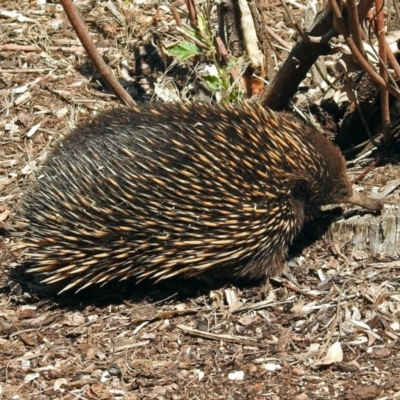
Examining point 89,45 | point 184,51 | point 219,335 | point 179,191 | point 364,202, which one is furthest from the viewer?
point 184,51

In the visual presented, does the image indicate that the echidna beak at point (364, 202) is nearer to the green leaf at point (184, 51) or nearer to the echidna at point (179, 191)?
the echidna at point (179, 191)

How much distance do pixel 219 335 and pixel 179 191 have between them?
37.4 inches

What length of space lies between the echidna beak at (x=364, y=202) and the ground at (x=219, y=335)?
26 cm

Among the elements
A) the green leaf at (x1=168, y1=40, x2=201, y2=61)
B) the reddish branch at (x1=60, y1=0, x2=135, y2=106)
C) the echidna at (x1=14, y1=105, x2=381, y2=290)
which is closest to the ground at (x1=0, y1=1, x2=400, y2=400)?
the echidna at (x1=14, y1=105, x2=381, y2=290)

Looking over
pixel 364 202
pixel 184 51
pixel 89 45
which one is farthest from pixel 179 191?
pixel 184 51

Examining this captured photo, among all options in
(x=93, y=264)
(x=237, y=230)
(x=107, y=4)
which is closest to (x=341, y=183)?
(x=237, y=230)

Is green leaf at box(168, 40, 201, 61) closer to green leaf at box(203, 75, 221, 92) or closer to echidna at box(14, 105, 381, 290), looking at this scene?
green leaf at box(203, 75, 221, 92)

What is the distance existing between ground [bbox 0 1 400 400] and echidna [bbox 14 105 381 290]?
0.25 meters

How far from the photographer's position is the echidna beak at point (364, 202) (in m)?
6.00

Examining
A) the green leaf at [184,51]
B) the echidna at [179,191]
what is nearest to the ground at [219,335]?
the echidna at [179,191]

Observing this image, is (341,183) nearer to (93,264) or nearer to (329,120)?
(329,120)

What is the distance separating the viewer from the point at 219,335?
5.50 metres

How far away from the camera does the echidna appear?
18.5 feet

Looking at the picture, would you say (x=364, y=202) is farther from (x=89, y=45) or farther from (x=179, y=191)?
(x=89, y=45)
